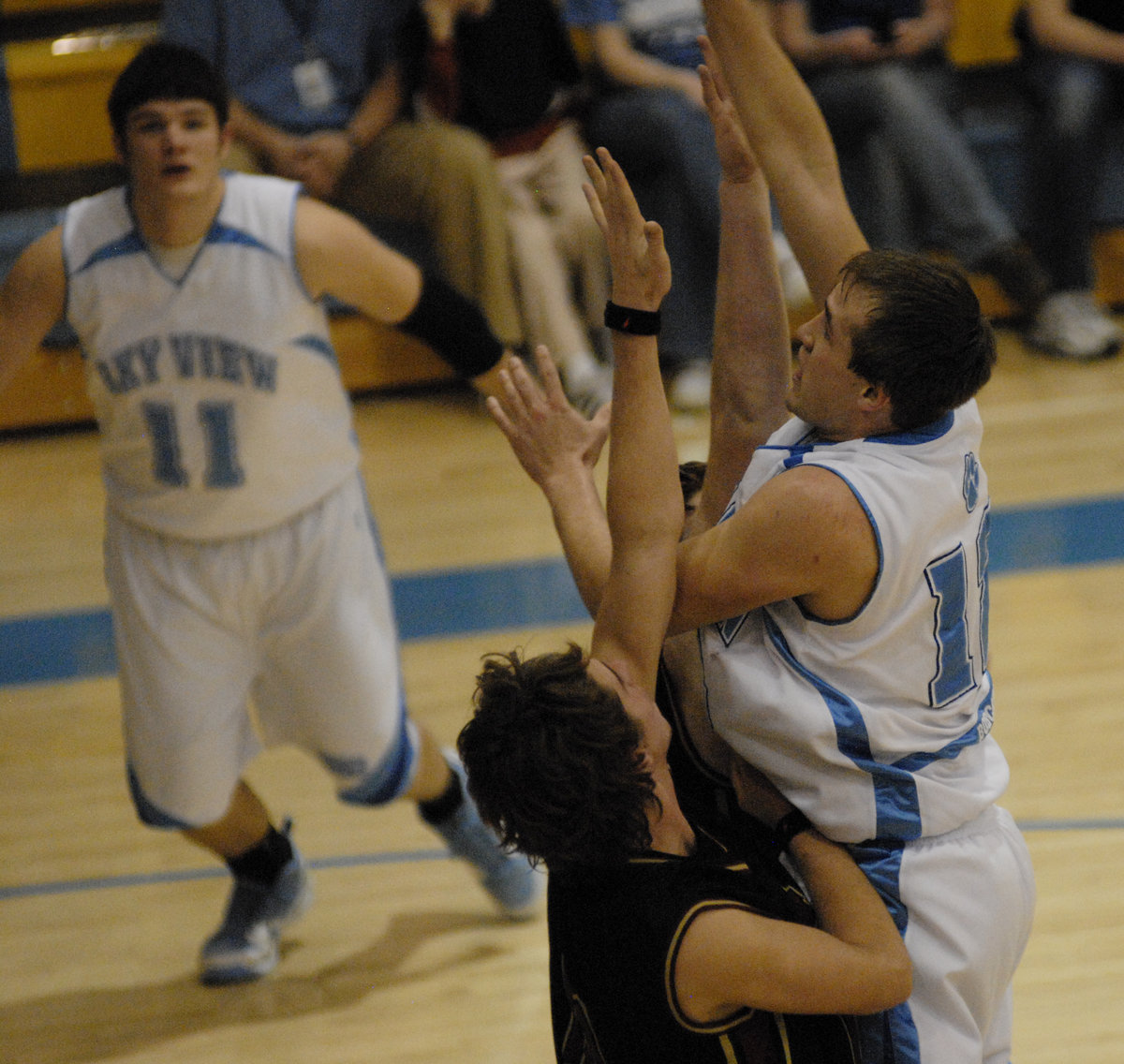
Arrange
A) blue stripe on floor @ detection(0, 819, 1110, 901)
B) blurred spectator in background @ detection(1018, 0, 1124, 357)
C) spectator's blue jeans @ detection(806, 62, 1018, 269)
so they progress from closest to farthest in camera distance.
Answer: blue stripe on floor @ detection(0, 819, 1110, 901), spectator's blue jeans @ detection(806, 62, 1018, 269), blurred spectator in background @ detection(1018, 0, 1124, 357)

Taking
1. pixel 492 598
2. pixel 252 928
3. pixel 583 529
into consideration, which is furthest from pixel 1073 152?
pixel 583 529

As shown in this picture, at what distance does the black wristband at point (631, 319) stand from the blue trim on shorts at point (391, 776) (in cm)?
146

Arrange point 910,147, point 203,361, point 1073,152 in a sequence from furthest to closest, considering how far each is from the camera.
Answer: point 1073,152 < point 910,147 < point 203,361

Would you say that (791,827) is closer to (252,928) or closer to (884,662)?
(884,662)

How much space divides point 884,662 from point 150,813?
171cm

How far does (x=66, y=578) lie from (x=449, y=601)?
1.31 metres

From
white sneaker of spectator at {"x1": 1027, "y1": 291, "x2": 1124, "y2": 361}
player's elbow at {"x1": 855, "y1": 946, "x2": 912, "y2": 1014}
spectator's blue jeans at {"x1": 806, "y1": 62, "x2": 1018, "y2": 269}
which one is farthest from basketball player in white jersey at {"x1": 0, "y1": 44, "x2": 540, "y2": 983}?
white sneaker of spectator at {"x1": 1027, "y1": 291, "x2": 1124, "y2": 361}

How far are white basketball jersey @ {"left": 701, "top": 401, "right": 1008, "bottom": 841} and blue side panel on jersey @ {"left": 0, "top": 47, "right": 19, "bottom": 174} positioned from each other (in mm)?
5318

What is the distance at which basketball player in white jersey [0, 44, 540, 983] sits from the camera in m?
2.53

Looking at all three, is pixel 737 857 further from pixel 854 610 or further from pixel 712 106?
pixel 712 106

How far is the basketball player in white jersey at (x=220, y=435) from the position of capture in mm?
2531

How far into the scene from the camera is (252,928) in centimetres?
289

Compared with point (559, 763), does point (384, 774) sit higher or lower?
lower

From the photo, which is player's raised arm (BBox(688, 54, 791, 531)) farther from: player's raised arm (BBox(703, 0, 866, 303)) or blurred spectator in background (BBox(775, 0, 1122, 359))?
blurred spectator in background (BBox(775, 0, 1122, 359))
